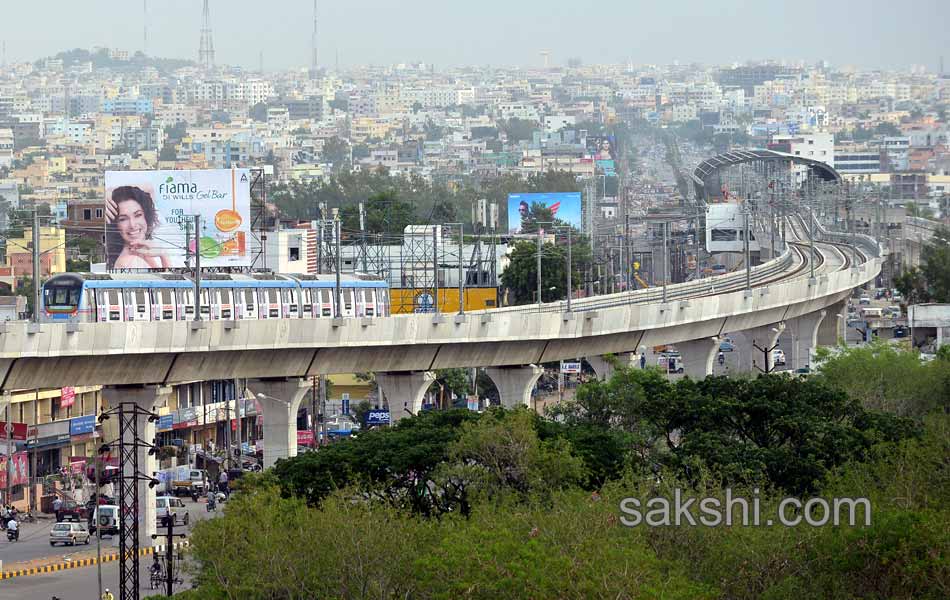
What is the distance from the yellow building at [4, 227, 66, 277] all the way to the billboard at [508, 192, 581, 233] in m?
20.8

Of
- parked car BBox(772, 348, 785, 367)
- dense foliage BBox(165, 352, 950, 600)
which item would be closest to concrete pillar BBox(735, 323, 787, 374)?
parked car BBox(772, 348, 785, 367)

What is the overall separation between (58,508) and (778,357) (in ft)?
114

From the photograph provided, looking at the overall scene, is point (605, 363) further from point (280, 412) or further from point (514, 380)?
point (280, 412)

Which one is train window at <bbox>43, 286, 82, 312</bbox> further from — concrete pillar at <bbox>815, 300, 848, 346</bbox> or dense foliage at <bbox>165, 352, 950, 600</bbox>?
concrete pillar at <bbox>815, 300, 848, 346</bbox>

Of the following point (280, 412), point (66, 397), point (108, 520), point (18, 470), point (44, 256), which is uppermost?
point (44, 256)

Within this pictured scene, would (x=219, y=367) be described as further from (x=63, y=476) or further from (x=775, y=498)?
(x=775, y=498)

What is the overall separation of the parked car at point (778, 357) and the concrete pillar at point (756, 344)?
1.42 metres

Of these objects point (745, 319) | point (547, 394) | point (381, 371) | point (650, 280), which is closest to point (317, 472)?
point (381, 371)

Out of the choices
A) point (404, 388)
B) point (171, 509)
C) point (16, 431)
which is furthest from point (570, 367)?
point (171, 509)

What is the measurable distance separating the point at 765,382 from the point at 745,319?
2221 centimetres

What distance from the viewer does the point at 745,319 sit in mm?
57656

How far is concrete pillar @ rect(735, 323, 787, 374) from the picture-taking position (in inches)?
2450

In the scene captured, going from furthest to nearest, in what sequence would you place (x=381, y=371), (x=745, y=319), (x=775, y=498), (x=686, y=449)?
1. (x=745, y=319)
2. (x=381, y=371)
3. (x=686, y=449)
4. (x=775, y=498)

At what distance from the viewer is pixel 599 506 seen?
2639 centimetres
